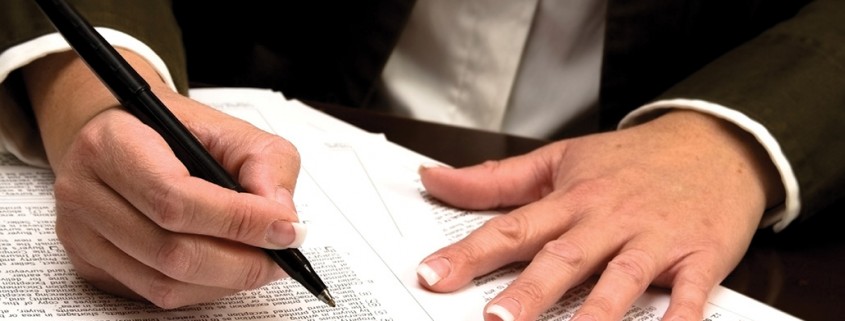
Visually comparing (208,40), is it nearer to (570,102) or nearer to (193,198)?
(570,102)

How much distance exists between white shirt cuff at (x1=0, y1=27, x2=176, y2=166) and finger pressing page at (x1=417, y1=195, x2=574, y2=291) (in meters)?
0.23

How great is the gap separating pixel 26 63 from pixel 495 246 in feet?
A: 1.07

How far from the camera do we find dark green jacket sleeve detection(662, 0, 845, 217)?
2.16 feet

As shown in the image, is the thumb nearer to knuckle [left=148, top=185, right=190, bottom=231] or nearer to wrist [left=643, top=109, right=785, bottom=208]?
wrist [left=643, top=109, right=785, bottom=208]

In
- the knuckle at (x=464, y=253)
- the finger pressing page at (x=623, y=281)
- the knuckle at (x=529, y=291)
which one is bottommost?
the finger pressing page at (x=623, y=281)

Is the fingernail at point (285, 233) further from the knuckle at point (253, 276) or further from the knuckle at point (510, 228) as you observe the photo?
the knuckle at point (510, 228)

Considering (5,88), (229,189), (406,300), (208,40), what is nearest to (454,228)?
(406,300)

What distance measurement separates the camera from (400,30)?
0.87m

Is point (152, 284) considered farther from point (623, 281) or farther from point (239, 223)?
point (623, 281)

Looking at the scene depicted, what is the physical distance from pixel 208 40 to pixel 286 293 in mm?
563

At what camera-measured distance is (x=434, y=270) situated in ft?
1.66

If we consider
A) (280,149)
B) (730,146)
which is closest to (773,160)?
(730,146)

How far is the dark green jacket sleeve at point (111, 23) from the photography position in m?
0.61

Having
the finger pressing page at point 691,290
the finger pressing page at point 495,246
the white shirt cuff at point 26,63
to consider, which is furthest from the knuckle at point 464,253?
the white shirt cuff at point 26,63
